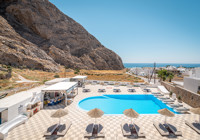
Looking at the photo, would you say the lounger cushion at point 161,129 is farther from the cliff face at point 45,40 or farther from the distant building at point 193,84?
the cliff face at point 45,40

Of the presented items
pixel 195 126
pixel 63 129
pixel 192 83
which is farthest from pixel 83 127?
pixel 192 83

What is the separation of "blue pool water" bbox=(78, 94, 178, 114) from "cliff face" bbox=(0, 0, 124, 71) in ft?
103

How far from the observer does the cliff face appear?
124ft

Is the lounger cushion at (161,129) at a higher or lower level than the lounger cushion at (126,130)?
higher

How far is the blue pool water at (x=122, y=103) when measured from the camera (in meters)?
11.4

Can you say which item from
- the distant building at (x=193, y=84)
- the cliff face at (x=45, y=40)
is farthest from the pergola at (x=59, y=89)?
the cliff face at (x=45, y=40)

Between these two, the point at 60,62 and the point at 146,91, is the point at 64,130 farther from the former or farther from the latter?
the point at 60,62

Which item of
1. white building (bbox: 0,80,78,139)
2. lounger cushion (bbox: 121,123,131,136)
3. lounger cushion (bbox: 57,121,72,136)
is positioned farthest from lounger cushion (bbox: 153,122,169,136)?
white building (bbox: 0,80,78,139)

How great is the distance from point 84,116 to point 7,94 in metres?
6.76

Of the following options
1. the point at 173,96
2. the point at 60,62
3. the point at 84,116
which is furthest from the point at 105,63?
the point at 84,116

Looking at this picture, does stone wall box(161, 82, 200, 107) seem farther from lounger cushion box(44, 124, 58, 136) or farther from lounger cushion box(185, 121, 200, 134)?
lounger cushion box(44, 124, 58, 136)

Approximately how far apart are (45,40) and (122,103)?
2035 inches

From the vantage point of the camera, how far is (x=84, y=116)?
8680 millimetres

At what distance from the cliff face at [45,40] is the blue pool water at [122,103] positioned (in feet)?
103
